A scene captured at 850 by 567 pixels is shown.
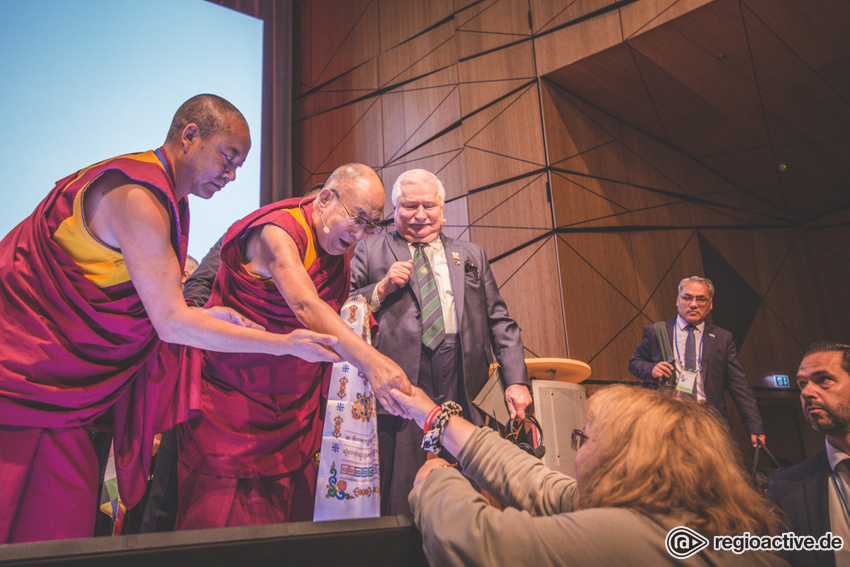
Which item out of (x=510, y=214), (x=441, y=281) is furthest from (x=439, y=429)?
(x=510, y=214)

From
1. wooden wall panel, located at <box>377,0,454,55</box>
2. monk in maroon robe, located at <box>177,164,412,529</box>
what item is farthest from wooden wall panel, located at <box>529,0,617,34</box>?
monk in maroon robe, located at <box>177,164,412,529</box>

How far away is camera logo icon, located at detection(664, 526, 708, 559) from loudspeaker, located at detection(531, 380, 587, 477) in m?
2.11

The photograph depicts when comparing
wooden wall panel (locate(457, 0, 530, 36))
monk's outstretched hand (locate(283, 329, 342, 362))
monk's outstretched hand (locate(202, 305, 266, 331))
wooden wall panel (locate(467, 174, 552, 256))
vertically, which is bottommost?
monk's outstretched hand (locate(283, 329, 342, 362))

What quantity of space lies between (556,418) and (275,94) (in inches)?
195

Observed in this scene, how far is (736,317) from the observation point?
601cm

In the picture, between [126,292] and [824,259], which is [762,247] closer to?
[824,259]

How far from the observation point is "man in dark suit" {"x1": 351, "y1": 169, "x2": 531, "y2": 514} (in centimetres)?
199

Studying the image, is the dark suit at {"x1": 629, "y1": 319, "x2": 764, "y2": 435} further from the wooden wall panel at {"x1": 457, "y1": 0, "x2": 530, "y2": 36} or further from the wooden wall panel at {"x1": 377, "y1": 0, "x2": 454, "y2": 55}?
the wooden wall panel at {"x1": 377, "y1": 0, "x2": 454, "y2": 55}

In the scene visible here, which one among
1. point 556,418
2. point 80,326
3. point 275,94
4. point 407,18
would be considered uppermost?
point 407,18

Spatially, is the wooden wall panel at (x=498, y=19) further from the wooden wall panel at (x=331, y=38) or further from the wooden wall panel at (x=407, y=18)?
the wooden wall panel at (x=331, y=38)

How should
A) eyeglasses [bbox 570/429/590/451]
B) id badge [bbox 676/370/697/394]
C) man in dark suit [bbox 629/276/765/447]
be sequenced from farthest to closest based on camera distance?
1. man in dark suit [bbox 629/276/765/447]
2. id badge [bbox 676/370/697/394]
3. eyeglasses [bbox 570/429/590/451]

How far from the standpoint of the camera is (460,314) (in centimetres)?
220

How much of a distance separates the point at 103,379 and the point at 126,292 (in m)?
0.21

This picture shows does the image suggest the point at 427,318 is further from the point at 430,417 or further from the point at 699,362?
the point at 699,362
